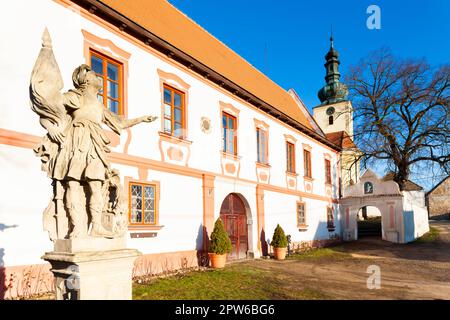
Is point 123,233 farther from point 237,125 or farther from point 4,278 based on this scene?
point 237,125

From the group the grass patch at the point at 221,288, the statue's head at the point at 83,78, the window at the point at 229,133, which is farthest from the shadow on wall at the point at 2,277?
the window at the point at 229,133

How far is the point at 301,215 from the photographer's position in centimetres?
2039

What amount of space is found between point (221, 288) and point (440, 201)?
5020 cm

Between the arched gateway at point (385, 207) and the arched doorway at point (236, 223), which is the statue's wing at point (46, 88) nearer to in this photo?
the arched doorway at point (236, 223)

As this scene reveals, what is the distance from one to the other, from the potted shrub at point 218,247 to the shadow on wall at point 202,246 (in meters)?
0.39

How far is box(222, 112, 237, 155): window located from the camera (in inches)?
571

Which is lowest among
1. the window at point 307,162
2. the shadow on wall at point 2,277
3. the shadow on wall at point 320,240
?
the shadow on wall at point 320,240

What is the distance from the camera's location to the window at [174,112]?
11.7 meters

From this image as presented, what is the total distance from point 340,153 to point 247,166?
13712mm

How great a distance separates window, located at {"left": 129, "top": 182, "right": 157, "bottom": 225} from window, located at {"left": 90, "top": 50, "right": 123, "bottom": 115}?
6.96ft

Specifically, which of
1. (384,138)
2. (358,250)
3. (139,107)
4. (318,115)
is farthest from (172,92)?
(318,115)

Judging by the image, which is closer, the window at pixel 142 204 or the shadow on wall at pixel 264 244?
the window at pixel 142 204

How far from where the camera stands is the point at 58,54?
28.4 feet
